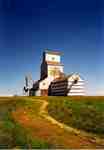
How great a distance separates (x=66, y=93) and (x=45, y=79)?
6.50 meters

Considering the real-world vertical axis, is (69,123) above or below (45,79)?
below

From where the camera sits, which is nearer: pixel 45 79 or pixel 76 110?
pixel 76 110

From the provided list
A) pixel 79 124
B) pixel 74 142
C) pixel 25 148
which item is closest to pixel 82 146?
pixel 74 142

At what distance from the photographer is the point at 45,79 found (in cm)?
4141

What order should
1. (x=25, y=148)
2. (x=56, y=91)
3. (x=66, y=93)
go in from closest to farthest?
(x=25, y=148)
(x=66, y=93)
(x=56, y=91)

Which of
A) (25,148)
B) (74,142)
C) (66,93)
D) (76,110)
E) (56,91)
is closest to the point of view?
(25,148)

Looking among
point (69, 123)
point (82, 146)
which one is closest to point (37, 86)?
point (69, 123)

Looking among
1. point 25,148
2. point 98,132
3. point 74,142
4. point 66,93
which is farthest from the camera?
point 66,93

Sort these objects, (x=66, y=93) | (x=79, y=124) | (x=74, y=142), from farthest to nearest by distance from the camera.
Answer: (x=66, y=93) < (x=79, y=124) < (x=74, y=142)

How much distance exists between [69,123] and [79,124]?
73 cm

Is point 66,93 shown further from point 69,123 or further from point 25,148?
point 25,148

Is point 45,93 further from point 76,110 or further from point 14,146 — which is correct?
point 14,146

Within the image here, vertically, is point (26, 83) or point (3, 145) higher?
point (26, 83)

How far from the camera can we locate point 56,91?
39.5m
